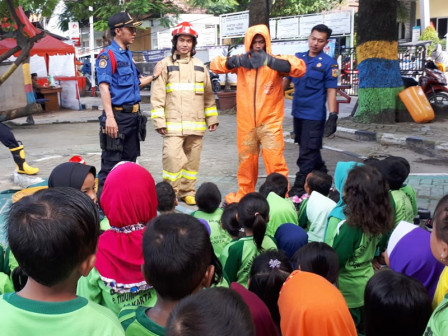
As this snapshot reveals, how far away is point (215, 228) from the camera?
11.5 feet

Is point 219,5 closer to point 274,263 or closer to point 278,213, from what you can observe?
point 278,213

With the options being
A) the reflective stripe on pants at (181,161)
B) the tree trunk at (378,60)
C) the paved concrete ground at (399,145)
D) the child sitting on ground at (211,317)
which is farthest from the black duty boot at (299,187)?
the tree trunk at (378,60)

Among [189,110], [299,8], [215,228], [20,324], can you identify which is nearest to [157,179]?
[189,110]

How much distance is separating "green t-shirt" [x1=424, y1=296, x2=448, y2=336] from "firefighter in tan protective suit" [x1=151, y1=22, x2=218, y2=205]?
384 cm

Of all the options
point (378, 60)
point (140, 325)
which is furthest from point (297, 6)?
point (140, 325)

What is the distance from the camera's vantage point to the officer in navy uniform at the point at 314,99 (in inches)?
220

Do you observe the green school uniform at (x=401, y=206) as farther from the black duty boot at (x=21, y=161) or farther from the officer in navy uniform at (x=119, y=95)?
the black duty boot at (x=21, y=161)

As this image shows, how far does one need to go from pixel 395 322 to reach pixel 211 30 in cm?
2785

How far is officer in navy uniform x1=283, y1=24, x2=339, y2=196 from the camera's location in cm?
559

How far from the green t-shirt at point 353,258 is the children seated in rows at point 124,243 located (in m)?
1.10

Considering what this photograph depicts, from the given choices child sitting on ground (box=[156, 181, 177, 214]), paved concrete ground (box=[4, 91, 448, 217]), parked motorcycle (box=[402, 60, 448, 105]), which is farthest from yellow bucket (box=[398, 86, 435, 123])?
child sitting on ground (box=[156, 181, 177, 214])

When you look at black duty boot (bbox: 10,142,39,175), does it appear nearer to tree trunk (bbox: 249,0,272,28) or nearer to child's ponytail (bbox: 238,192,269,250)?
child's ponytail (bbox: 238,192,269,250)

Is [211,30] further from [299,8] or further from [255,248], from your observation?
[255,248]

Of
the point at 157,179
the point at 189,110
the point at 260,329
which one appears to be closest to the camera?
the point at 260,329
